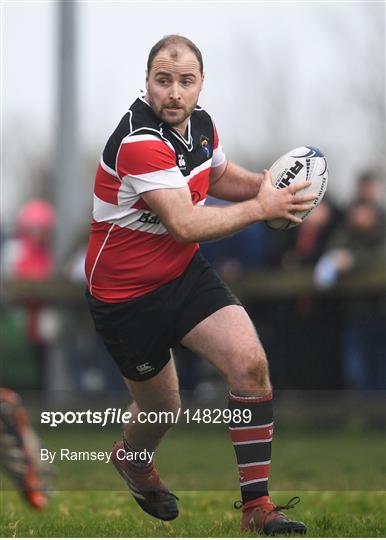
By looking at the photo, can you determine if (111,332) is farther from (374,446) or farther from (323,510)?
(374,446)

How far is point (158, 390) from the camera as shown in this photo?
660 centimetres

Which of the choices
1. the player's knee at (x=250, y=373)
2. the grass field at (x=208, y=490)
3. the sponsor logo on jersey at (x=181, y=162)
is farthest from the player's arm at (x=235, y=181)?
the grass field at (x=208, y=490)

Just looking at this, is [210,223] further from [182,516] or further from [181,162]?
[182,516]

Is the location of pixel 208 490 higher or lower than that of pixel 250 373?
lower

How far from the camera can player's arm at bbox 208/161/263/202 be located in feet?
22.6

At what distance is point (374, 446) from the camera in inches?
438

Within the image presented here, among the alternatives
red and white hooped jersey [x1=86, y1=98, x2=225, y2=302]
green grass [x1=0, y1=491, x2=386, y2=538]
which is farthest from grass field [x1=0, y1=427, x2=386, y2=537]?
red and white hooped jersey [x1=86, y1=98, x2=225, y2=302]

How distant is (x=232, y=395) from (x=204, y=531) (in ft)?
2.24

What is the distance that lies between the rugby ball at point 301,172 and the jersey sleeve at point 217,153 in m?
0.43

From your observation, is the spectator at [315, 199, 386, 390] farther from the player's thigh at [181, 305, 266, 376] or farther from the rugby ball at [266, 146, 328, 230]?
the player's thigh at [181, 305, 266, 376]

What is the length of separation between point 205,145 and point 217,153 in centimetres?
31

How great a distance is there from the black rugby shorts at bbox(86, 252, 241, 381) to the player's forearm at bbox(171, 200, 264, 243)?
17.3 inches

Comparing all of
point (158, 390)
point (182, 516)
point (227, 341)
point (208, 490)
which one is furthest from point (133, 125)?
point (208, 490)

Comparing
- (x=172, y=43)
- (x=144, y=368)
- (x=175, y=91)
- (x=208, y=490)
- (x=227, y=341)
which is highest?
(x=172, y=43)
